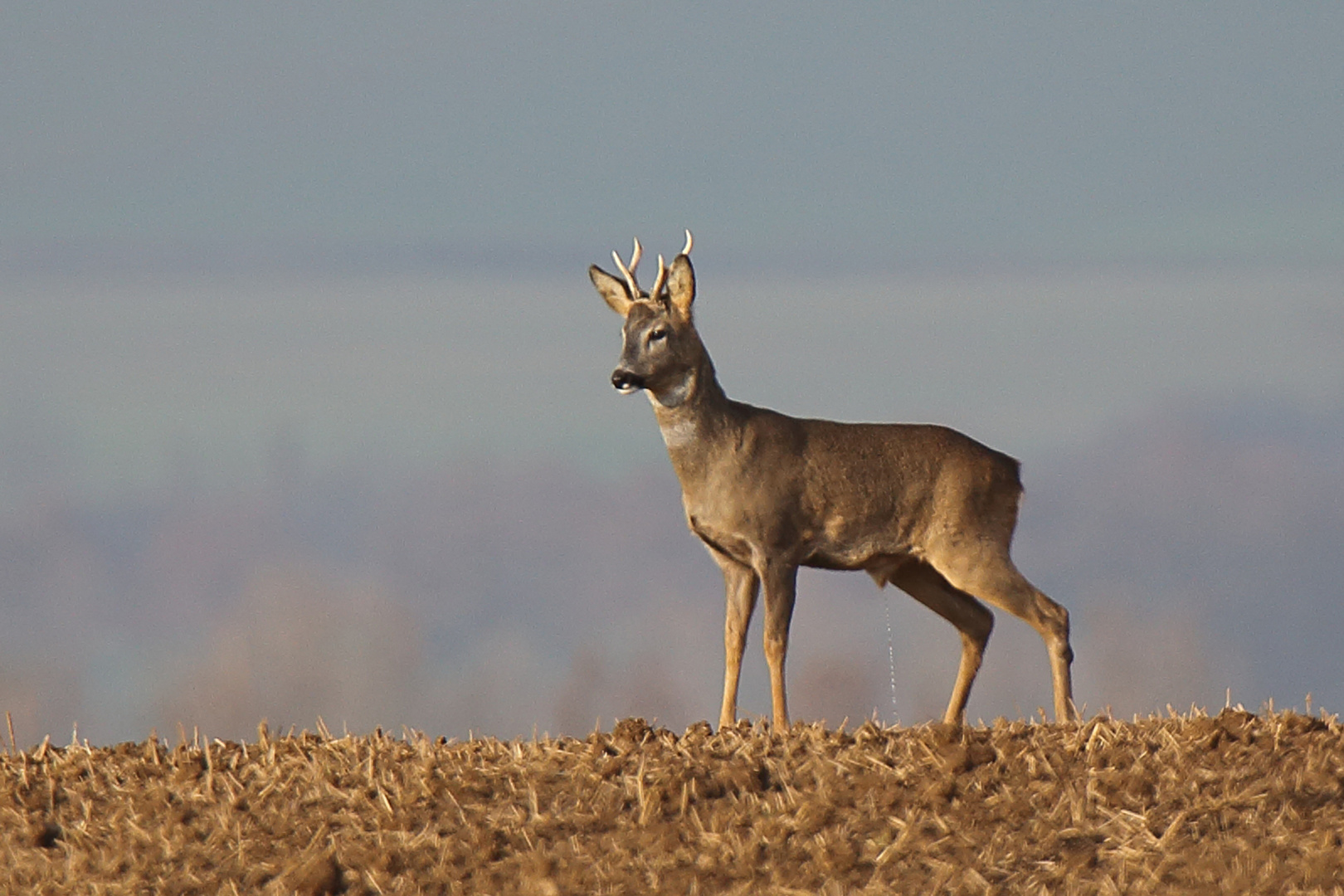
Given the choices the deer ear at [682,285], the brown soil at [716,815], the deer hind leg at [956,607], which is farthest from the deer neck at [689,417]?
the brown soil at [716,815]

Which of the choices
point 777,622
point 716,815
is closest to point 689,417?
point 777,622

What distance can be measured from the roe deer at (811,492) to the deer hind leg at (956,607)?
14 millimetres

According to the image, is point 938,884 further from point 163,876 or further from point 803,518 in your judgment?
point 803,518

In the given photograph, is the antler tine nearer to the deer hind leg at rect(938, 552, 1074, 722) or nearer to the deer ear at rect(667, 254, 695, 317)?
the deer ear at rect(667, 254, 695, 317)

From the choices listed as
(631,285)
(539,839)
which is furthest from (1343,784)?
(631,285)

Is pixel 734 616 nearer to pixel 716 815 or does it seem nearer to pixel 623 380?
pixel 623 380

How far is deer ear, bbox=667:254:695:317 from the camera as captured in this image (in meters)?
14.1

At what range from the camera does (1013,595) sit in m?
14.4

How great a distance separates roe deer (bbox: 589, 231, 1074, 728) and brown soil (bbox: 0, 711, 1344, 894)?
3.43 metres

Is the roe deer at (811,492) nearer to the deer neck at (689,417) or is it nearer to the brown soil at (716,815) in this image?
the deer neck at (689,417)

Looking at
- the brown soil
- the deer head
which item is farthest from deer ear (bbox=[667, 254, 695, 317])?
the brown soil

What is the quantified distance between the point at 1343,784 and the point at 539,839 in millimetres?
4124

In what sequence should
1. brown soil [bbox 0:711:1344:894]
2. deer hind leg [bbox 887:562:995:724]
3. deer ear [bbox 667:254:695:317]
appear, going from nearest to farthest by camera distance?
brown soil [bbox 0:711:1344:894], deer ear [bbox 667:254:695:317], deer hind leg [bbox 887:562:995:724]

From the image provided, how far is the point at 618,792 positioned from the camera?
9492 mm
